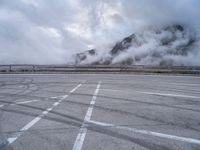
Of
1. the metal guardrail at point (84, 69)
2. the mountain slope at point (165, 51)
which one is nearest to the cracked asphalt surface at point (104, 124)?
the metal guardrail at point (84, 69)

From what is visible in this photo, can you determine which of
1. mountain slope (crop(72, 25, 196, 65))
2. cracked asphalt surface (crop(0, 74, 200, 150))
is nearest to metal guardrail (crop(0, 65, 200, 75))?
cracked asphalt surface (crop(0, 74, 200, 150))

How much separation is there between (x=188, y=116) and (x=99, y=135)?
3.09m

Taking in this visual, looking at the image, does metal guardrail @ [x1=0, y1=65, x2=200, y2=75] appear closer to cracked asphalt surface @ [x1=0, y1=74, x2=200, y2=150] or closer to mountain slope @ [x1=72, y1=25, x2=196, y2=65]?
cracked asphalt surface @ [x1=0, y1=74, x2=200, y2=150]

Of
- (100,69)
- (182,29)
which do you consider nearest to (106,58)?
(182,29)

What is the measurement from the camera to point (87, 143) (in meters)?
5.13

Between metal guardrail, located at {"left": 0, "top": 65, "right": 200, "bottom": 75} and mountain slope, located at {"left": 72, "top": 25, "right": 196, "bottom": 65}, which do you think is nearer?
metal guardrail, located at {"left": 0, "top": 65, "right": 200, "bottom": 75}

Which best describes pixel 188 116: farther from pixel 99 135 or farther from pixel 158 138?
pixel 99 135

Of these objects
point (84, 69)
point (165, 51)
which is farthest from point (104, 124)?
point (165, 51)

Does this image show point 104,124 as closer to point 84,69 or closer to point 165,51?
point 84,69

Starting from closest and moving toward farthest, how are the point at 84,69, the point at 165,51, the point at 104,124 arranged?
the point at 104,124, the point at 84,69, the point at 165,51

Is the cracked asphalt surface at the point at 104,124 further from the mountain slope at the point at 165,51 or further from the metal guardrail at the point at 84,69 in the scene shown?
the mountain slope at the point at 165,51

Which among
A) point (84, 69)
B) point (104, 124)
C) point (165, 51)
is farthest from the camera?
point (165, 51)

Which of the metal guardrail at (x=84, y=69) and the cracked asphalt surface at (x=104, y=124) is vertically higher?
the cracked asphalt surface at (x=104, y=124)

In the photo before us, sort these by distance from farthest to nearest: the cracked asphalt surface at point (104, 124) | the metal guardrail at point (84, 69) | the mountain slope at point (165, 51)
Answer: the mountain slope at point (165, 51) → the metal guardrail at point (84, 69) → the cracked asphalt surface at point (104, 124)
